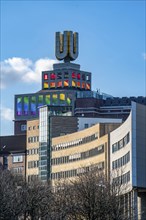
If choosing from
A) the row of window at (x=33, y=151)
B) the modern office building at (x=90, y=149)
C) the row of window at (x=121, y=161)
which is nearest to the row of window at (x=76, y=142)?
the modern office building at (x=90, y=149)

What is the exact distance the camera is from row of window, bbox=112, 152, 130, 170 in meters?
104

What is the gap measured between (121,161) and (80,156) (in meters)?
41.1

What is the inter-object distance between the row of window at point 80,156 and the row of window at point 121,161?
13.4m

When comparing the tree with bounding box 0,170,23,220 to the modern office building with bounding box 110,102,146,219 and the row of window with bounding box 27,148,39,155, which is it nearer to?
the modern office building with bounding box 110,102,146,219

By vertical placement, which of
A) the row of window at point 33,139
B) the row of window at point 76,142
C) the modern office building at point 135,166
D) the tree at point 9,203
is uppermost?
the row of window at point 33,139

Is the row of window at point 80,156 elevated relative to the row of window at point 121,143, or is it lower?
lower

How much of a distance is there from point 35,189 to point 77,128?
63388mm

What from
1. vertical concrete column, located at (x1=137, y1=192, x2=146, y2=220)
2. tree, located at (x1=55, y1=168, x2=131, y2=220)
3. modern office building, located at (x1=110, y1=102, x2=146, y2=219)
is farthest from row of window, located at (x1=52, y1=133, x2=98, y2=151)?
tree, located at (x1=55, y1=168, x2=131, y2=220)

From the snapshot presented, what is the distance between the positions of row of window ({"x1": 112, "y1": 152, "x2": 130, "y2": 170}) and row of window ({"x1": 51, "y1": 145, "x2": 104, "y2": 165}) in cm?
1343

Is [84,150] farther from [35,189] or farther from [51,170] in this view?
[35,189]

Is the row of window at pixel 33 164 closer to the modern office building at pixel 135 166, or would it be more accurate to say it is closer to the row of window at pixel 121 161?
the row of window at pixel 121 161

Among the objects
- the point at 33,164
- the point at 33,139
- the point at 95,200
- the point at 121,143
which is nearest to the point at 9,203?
the point at 95,200

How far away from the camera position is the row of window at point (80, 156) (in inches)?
5433

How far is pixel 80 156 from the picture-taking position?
15312 cm
